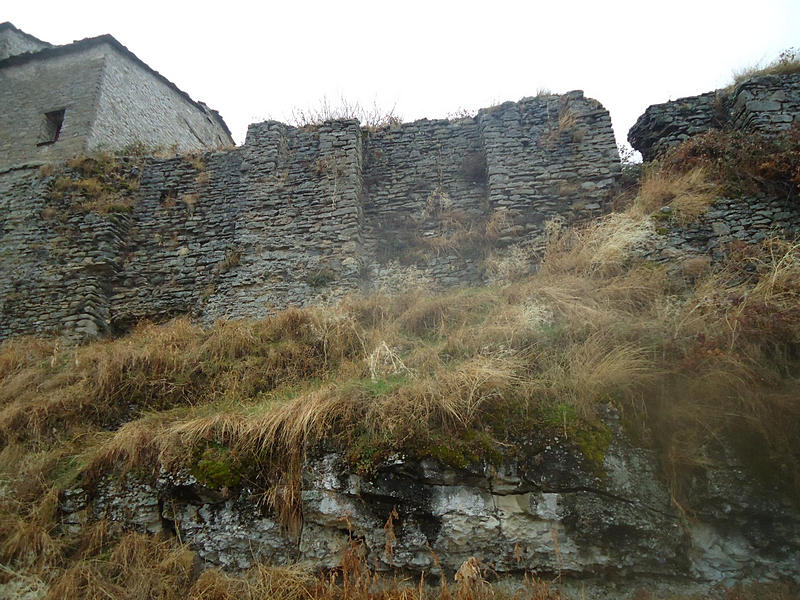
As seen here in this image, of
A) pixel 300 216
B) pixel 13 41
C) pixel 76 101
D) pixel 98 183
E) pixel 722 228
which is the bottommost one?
pixel 722 228

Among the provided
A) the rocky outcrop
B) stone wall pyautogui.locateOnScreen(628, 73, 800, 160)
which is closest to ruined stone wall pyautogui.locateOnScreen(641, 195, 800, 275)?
stone wall pyautogui.locateOnScreen(628, 73, 800, 160)

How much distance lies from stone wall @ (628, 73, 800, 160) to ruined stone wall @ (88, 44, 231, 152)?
922 centimetres

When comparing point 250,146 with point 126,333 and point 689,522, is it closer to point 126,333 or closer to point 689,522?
point 126,333

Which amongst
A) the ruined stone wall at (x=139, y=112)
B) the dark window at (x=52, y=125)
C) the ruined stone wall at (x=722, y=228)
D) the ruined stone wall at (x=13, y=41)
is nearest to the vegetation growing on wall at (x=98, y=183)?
the ruined stone wall at (x=139, y=112)

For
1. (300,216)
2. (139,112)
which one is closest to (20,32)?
(139,112)

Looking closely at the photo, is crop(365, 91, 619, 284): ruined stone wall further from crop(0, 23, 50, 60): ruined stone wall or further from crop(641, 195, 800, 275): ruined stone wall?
crop(0, 23, 50, 60): ruined stone wall

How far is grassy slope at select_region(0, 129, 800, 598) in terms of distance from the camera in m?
3.75

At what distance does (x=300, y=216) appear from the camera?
30.7 ft

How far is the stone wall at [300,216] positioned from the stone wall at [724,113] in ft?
2.53

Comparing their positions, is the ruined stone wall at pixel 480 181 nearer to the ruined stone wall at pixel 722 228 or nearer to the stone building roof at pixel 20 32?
the ruined stone wall at pixel 722 228

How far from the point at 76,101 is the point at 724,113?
1478cm

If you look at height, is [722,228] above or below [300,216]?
below

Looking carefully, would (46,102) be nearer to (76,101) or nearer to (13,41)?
(76,101)

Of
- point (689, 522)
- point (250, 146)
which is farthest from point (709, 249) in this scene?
point (250, 146)
